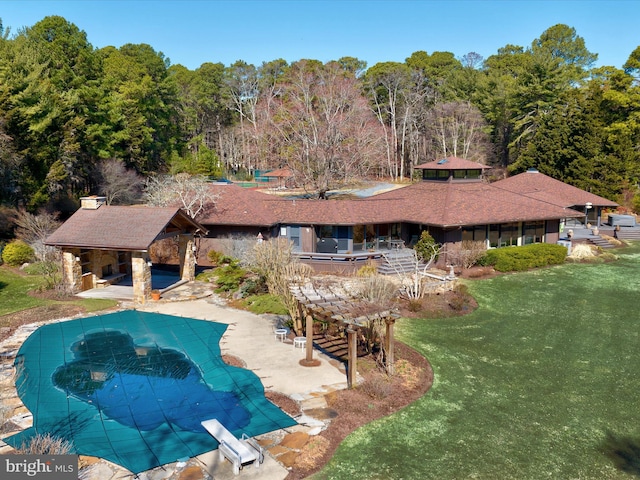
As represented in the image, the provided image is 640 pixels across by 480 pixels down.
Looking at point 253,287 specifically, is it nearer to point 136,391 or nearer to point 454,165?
point 136,391

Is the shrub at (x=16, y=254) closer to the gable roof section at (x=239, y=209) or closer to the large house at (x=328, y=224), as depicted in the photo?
the large house at (x=328, y=224)

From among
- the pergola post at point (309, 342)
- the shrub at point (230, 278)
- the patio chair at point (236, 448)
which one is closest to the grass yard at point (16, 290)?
the shrub at point (230, 278)

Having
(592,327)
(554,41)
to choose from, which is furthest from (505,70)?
(592,327)

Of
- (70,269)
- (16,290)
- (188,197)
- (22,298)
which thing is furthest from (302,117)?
(22,298)

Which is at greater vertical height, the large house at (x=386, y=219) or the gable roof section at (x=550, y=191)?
the gable roof section at (x=550, y=191)

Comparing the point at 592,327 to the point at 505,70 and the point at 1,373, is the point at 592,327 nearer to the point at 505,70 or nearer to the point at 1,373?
the point at 1,373
